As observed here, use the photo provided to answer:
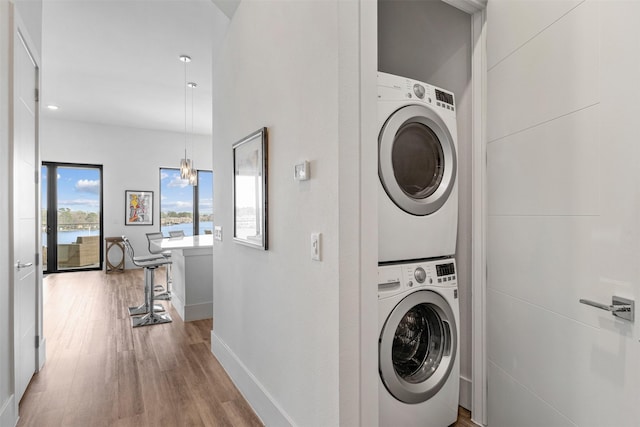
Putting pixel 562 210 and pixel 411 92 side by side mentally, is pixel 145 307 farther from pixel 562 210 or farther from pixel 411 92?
pixel 562 210

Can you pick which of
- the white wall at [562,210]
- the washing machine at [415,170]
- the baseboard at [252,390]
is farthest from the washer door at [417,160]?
the baseboard at [252,390]

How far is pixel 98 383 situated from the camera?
2.45m

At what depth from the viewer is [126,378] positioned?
8.27ft

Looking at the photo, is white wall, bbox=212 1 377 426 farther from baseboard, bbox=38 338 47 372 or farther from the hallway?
baseboard, bbox=38 338 47 372

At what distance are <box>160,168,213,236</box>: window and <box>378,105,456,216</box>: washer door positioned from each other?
7135mm

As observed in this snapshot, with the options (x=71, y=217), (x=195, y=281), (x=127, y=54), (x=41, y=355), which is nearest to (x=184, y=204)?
(x=71, y=217)

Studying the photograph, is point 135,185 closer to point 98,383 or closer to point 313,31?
point 98,383

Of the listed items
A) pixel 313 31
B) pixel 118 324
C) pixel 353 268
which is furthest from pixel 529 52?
pixel 118 324

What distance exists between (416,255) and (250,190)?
1116 mm

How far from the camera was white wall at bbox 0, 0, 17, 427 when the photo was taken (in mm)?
1791

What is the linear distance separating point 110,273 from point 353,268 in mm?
7192

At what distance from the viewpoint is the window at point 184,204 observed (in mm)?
7969

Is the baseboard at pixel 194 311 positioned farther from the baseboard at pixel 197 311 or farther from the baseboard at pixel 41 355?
the baseboard at pixel 41 355

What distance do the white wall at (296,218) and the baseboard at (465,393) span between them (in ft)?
3.62
